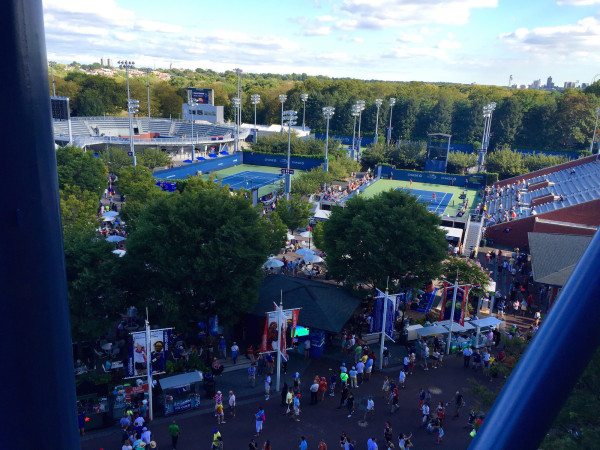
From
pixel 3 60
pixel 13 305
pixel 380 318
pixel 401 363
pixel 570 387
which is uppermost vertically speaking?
pixel 3 60

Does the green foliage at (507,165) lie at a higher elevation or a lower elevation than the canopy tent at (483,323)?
higher

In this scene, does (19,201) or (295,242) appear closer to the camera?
(19,201)

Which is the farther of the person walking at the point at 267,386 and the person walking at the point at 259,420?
the person walking at the point at 267,386

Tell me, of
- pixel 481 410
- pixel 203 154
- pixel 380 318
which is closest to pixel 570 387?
pixel 481 410

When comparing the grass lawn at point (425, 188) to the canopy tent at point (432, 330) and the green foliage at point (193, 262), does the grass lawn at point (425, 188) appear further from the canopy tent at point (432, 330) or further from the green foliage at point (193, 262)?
the green foliage at point (193, 262)

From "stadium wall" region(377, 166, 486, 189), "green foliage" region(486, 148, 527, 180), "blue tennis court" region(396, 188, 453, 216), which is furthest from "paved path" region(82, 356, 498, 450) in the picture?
"green foliage" region(486, 148, 527, 180)

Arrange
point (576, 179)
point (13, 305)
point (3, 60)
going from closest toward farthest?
point (3, 60) → point (13, 305) → point (576, 179)

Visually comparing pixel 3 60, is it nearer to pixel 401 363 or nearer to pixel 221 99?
pixel 401 363

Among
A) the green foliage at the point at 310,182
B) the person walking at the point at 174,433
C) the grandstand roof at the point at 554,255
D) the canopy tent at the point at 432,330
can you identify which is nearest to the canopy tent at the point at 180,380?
the person walking at the point at 174,433
